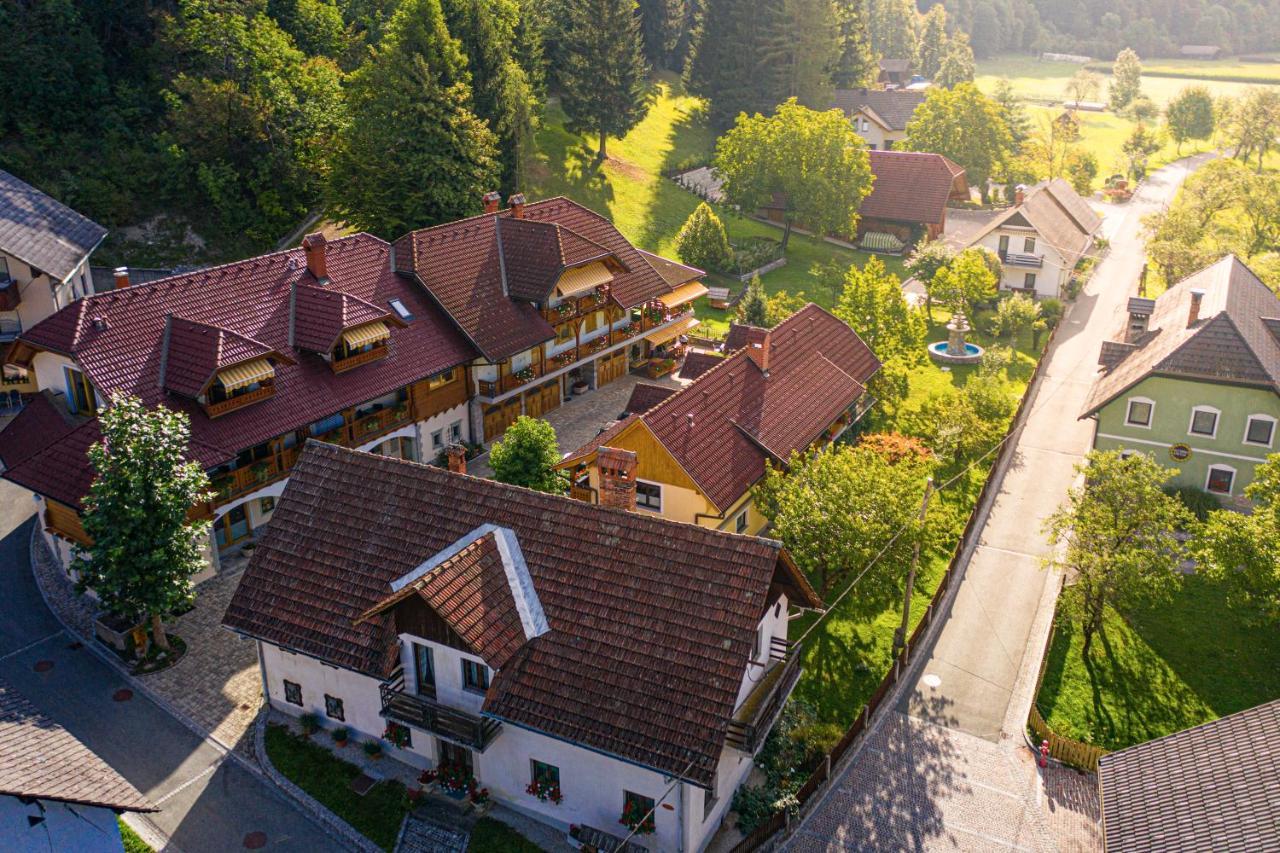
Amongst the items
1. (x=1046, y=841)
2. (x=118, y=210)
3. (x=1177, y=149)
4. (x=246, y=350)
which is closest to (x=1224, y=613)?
(x=1046, y=841)

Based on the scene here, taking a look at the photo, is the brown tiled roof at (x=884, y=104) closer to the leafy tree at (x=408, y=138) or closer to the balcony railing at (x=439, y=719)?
the leafy tree at (x=408, y=138)

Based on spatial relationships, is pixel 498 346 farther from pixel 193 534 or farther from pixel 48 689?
pixel 48 689

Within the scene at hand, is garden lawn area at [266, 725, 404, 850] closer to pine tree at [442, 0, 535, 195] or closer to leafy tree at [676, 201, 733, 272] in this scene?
pine tree at [442, 0, 535, 195]

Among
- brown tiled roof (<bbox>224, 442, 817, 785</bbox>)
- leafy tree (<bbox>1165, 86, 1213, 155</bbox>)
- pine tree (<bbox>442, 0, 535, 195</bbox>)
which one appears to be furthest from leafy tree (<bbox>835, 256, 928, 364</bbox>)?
leafy tree (<bbox>1165, 86, 1213, 155</bbox>)

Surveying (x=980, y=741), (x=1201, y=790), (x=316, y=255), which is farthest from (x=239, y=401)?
(x=1201, y=790)

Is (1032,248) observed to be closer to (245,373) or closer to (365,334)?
(365,334)

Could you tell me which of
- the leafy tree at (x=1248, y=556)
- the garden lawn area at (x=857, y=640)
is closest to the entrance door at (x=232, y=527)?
the garden lawn area at (x=857, y=640)
